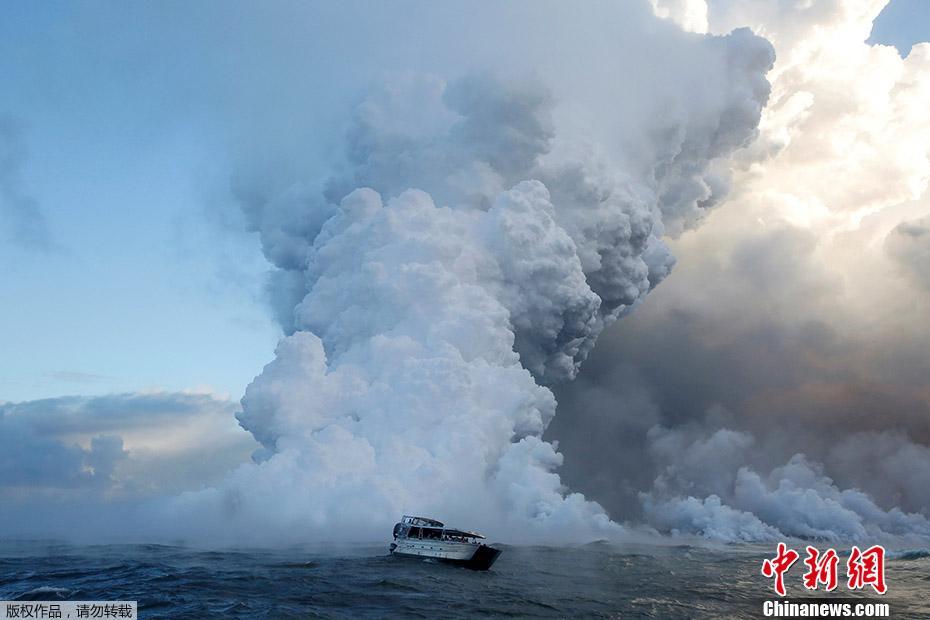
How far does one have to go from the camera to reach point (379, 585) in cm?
6350

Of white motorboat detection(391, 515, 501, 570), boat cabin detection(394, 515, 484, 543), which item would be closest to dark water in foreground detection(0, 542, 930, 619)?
white motorboat detection(391, 515, 501, 570)

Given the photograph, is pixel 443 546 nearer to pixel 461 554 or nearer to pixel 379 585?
pixel 461 554

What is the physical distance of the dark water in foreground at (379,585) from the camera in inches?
2149

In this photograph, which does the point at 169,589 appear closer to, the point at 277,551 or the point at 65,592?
the point at 65,592

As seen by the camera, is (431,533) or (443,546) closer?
(443,546)

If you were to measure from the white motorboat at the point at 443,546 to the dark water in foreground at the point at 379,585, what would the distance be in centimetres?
132

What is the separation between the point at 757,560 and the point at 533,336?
54.6 m

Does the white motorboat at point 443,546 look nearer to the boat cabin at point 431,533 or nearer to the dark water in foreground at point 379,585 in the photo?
the boat cabin at point 431,533

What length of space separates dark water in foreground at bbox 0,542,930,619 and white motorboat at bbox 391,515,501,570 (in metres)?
1.32

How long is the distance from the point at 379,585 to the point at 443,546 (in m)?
18.2

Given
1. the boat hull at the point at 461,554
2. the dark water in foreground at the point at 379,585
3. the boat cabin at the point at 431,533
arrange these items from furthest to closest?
the boat cabin at the point at 431,533 → the boat hull at the point at 461,554 → the dark water in foreground at the point at 379,585

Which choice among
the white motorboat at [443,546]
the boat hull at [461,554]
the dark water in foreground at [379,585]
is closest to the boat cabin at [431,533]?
A: the white motorboat at [443,546]

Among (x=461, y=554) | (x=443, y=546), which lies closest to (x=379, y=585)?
(x=443, y=546)

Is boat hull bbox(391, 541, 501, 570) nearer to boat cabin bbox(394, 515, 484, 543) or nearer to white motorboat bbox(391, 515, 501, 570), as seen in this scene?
white motorboat bbox(391, 515, 501, 570)
